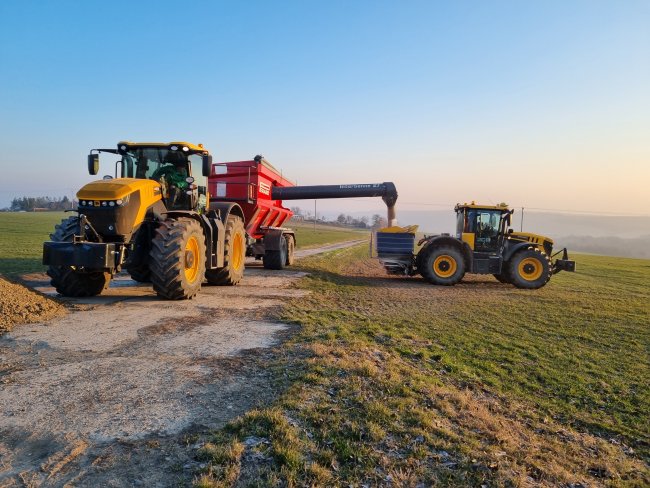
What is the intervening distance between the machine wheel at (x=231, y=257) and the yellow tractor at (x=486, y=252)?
546 cm

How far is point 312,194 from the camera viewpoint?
661 inches

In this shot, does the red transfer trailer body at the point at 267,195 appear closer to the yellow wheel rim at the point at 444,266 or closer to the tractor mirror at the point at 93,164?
the yellow wheel rim at the point at 444,266

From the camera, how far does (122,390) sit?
4.31 m

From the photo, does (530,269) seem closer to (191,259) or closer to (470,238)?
(470,238)

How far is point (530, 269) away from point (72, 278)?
513 inches

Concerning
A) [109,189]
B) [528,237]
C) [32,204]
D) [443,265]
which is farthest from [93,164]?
[32,204]

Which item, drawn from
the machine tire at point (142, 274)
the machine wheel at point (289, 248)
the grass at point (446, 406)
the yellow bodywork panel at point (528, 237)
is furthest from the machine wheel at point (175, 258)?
the yellow bodywork panel at point (528, 237)

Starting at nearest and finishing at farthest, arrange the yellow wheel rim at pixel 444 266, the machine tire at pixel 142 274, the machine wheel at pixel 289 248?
the machine tire at pixel 142 274, the yellow wheel rim at pixel 444 266, the machine wheel at pixel 289 248

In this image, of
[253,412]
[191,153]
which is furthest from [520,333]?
[191,153]

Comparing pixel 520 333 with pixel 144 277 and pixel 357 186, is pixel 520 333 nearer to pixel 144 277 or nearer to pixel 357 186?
pixel 144 277

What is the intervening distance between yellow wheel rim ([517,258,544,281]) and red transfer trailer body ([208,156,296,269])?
821 centimetres

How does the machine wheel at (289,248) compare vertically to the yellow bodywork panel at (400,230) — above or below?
below

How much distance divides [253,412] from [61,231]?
21.2 feet

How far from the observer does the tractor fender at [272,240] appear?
15812 mm
